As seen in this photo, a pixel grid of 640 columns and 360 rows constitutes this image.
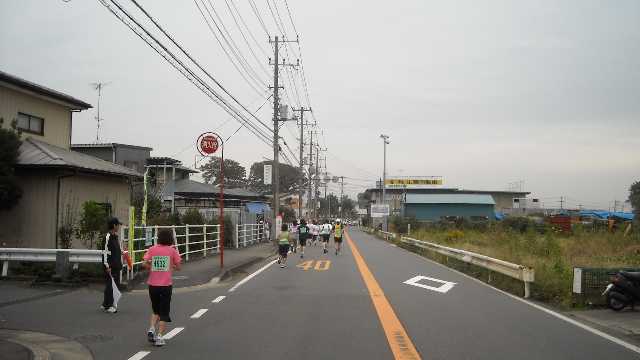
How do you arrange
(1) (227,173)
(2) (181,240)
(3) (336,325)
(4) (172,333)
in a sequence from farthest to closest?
1. (1) (227,173)
2. (2) (181,240)
3. (3) (336,325)
4. (4) (172,333)

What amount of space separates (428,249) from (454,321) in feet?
62.8

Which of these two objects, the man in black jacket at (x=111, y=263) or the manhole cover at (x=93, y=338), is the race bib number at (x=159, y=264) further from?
the man in black jacket at (x=111, y=263)

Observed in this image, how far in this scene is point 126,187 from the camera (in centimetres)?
2420

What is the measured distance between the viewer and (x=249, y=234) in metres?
37.6

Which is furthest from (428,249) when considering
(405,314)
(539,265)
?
(405,314)

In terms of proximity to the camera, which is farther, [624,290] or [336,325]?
[624,290]

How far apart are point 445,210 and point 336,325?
7842 centimetres

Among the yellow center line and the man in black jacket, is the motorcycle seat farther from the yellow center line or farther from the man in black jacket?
the man in black jacket

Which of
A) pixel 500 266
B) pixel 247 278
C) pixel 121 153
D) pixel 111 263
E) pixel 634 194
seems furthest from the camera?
pixel 634 194

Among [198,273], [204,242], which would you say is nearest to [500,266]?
[198,273]

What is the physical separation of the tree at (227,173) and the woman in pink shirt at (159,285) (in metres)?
86.8

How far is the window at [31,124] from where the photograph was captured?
20.6 metres

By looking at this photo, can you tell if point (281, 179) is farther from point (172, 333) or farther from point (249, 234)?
point (172, 333)

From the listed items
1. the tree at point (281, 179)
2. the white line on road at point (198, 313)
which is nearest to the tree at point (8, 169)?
the white line on road at point (198, 313)
